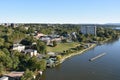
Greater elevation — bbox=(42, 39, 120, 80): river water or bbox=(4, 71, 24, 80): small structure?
bbox=(4, 71, 24, 80): small structure

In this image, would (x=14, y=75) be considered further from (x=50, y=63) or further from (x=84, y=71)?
(x=84, y=71)

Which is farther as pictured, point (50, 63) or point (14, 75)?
point (50, 63)

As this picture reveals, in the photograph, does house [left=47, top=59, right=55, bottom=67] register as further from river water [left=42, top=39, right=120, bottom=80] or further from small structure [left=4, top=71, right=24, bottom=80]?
small structure [left=4, top=71, right=24, bottom=80]

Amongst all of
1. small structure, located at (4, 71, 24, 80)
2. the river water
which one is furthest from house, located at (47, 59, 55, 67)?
small structure, located at (4, 71, 24, 80)

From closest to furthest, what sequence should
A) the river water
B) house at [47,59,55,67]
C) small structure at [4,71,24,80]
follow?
small structure at [4,71,24,80]
the river water
house at [47,59,55,67]

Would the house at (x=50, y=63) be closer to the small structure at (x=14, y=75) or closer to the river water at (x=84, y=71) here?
the river water at (x=84, y=71)

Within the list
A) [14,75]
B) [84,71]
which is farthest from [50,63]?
[14,75]

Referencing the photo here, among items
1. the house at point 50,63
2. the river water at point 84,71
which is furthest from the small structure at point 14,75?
the house at point 50,63

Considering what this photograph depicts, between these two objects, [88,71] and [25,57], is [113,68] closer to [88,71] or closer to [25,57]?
[88,71]

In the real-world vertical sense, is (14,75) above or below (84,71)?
above

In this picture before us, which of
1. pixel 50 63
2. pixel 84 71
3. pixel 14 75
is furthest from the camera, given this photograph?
pixel 50 63

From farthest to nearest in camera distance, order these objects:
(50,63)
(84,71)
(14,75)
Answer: (50,63), (84,71), (14,75)

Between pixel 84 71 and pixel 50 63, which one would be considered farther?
pixel 50 63
